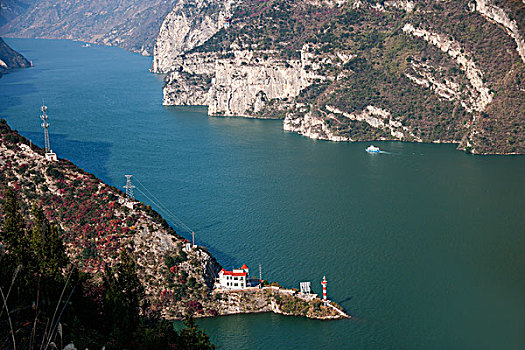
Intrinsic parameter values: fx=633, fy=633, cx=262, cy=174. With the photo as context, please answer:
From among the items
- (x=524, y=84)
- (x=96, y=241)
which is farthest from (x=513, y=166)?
(x=96, y=241)

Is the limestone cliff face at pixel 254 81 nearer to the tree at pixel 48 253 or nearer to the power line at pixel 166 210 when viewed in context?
the power line at pixel 166 210

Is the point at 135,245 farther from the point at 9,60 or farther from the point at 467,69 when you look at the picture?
the point at 9,60

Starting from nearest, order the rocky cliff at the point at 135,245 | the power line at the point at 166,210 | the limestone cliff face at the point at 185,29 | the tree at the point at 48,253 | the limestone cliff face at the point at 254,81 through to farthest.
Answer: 1. the tree at the point at 48,253
2. the rocky cliff at the point at 135,245
3. the power line at the point at 166,210
4. the limestone cliff face at the point at 254,81
5. the limestone cliff face at the point at 185,29

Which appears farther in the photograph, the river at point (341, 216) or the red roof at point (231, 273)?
the red roof at point (231, 273)

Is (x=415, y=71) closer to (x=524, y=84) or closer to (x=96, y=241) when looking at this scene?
(x=524, y=84)

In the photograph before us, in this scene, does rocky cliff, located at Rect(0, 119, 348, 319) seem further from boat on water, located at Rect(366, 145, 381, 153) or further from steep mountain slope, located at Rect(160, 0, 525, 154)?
steep mountain slope, located at Rect(160, 0, 525, 154)

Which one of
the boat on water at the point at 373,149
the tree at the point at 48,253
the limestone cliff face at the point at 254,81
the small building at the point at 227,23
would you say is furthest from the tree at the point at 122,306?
the small building at the point at 227,23
